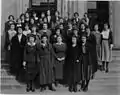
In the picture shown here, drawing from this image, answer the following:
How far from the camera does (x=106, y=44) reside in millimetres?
10469

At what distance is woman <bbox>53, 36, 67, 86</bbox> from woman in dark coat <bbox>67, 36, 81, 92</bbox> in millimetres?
167

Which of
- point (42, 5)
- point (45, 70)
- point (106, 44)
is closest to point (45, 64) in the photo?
point (45, 70)

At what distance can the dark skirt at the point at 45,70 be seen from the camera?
8.99 meters

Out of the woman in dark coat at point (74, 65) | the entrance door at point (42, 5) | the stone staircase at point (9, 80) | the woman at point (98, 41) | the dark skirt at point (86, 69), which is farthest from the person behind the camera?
the entrance door at point (42, 5)

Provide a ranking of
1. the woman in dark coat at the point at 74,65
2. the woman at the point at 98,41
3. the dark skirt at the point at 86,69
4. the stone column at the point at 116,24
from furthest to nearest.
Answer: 1. the stone column at the point at 116,24
2. the woman at the point at 98,41
3. the dark skirt at the point at 86,69
4. the woman in dark coat at the point at 74,65

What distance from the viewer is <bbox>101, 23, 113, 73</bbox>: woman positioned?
34.1 feet

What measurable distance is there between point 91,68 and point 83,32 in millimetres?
1096

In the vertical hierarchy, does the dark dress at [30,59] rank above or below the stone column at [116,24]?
below

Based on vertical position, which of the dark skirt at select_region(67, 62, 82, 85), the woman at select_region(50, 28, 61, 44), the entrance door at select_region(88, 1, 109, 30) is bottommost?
the dark skirt at select_region(67, 62, 82, 85)

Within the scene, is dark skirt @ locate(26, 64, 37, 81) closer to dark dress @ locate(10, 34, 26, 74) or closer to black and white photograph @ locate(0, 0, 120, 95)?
black and white photograph @ locate(0, 0, 120, 95)

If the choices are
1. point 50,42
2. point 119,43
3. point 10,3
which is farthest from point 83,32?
Result: point 10,3

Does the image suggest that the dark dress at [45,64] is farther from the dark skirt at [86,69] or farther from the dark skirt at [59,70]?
the dark skirt at [86,69]

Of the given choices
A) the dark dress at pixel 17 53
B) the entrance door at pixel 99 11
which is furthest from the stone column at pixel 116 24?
the dark dress at pixel 17 53

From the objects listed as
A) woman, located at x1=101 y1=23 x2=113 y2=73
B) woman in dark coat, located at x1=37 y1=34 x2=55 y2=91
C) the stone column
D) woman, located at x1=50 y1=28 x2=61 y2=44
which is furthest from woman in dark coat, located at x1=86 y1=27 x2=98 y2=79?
the stone column
